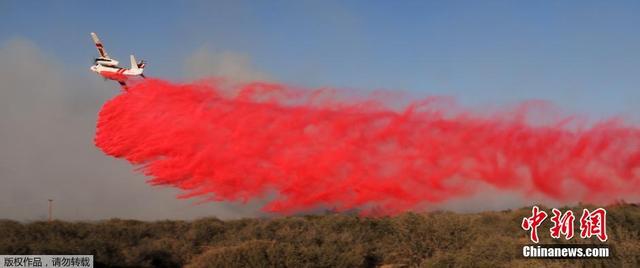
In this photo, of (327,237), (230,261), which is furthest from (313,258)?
(327,237)

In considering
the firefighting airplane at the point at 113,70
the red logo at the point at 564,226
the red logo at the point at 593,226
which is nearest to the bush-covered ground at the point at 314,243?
the red logo at the point at 593,226

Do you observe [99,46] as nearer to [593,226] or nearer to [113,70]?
[113,70]

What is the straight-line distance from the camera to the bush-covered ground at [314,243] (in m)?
30.6

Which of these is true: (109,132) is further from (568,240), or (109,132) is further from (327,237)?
(568,240)

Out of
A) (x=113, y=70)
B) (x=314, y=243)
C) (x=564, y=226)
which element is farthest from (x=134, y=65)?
(x=564, y=226)

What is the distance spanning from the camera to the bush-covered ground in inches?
1204

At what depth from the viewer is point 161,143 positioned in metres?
42.7

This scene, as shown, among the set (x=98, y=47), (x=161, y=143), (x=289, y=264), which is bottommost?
(x=289, y=264)

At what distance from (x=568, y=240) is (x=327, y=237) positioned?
14.5 meters

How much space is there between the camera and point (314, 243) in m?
38.8

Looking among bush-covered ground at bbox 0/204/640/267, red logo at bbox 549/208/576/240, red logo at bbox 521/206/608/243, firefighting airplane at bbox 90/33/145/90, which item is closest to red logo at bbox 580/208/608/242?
red logo at bbox 521/206/608/243

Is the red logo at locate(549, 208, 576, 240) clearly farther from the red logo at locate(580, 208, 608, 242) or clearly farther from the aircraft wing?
the aircraft wing

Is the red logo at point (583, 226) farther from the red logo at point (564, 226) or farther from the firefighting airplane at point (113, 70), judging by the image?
the firefighting airplane at point (113, 70)

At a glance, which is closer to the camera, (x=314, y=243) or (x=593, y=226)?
(x=593, y=226)
